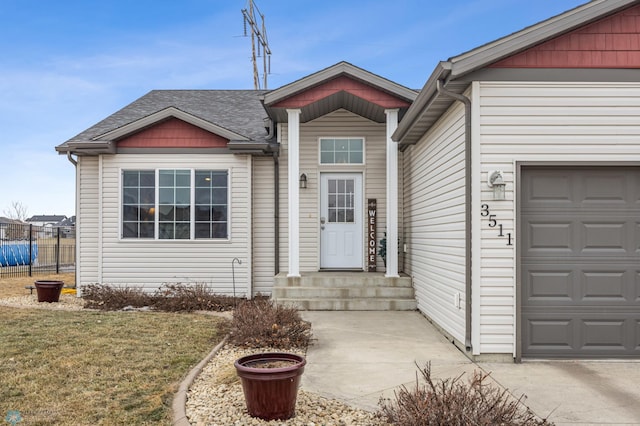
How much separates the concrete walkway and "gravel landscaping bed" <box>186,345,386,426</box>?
0.23m

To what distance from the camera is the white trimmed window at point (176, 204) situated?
33.0 ft

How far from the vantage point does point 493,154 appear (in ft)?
17.9

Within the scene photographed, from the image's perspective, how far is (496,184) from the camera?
5.33 meters

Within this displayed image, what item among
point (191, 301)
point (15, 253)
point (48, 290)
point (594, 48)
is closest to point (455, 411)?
point (594, 48)

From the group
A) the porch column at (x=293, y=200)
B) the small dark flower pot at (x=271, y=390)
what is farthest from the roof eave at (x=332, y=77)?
the small dark flower pot at (x=271, y=390)

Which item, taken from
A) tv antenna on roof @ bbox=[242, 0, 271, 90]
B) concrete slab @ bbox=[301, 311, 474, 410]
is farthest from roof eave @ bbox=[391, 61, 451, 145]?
tv antenna on roof @ bbox=[242, 0, 271, 90]

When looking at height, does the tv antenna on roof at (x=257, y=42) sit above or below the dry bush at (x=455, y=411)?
above

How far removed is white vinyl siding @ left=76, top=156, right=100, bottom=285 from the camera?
33.8 ft

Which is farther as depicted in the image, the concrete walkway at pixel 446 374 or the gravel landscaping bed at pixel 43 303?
the gravel landscaping bed at pixel 43 303

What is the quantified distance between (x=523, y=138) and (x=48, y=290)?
862 cm

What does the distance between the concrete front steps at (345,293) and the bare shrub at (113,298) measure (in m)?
2.49

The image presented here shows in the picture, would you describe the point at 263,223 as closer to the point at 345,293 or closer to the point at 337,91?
the point at 345,293

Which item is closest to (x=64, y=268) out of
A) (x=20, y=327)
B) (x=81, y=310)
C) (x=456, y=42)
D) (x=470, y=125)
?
(x=81, y=310)

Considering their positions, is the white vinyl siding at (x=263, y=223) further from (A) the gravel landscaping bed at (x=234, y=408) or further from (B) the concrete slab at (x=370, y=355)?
(A) the gravel landscaping bed at (x=234, y=408)
